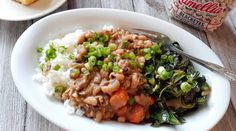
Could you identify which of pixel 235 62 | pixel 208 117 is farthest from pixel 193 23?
pixel 208 117

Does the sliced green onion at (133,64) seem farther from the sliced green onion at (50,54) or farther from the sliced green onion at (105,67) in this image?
the sliced green onion at (50,54)

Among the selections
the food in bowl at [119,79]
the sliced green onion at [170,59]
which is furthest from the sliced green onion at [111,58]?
the sliced green onion at [170,59]

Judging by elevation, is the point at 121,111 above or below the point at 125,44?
below

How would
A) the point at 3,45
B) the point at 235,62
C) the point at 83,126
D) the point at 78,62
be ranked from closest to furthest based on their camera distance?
the point at 83,126
the point at 78,62
the point at 3,45
the point at 235,62

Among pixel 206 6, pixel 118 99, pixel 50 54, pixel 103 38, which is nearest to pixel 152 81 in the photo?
pixel 118 99

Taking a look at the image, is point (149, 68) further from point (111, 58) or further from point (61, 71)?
point (61, 71)

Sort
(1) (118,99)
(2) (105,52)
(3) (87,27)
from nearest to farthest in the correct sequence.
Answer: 1. (1) (118,99)
2. (2) (105,52)
3. (3) (87,27)

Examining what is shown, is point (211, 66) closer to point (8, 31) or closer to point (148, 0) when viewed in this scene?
point (148, 0)
